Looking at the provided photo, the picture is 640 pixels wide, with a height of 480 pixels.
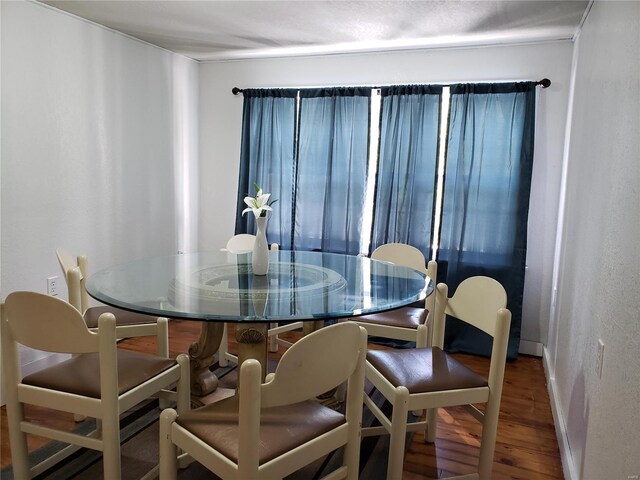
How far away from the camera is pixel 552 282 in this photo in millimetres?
3514

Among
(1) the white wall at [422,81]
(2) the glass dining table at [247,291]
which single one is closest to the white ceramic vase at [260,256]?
(2) the glass dining table at [247,291]

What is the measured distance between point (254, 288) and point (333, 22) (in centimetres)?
185

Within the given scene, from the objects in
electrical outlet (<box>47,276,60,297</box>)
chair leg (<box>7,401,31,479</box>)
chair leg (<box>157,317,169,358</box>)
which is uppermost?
electrical outlet (<box>47,276,60,297</box>)

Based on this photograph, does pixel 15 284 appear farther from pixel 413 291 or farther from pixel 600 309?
pixel 600 309

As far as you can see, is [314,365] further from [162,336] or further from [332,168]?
[332,168]

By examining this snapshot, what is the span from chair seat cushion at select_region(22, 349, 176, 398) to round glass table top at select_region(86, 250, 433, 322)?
0.27 m

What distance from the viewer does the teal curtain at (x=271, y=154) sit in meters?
4.09

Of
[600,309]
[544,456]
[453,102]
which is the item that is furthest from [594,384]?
[453,102]

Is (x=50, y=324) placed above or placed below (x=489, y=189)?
below

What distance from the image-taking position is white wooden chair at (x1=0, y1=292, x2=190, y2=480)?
161 cm

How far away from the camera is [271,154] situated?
4.14 meters

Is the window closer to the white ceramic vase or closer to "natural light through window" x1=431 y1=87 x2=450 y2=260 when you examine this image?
"natural light through window" x1=431 y1=87 x2=450 y2=260

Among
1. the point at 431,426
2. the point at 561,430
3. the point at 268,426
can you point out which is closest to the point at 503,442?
the point at 561,430

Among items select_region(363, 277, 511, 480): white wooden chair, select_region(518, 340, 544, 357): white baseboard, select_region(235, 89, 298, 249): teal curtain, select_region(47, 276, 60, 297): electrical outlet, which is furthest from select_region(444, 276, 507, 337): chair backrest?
select_region(47, 276, 60, 297): electrical outlet
